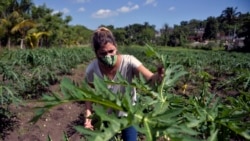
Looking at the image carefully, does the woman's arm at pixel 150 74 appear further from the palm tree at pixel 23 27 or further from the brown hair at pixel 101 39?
the palm tree at pixel 23 27

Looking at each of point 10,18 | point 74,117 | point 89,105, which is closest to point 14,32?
point 10,18

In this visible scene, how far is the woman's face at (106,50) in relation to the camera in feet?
8.21

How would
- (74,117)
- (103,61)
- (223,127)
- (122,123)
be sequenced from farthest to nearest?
(74,117), (103,61), (223,127), (122,123)

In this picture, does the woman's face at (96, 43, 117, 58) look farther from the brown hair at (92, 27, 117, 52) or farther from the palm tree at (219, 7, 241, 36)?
the palm tree at (219, 7, 241, 36)

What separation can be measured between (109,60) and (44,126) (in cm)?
391

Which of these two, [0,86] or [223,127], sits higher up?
[223,127]

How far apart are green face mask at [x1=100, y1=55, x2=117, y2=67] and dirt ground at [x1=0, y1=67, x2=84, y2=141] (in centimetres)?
252

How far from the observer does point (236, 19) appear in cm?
9062

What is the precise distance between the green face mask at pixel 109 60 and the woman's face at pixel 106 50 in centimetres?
3

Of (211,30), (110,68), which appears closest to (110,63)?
(110,68)

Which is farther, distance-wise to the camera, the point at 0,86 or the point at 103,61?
the point at 0,86

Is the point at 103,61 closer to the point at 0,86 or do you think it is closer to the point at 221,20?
the point at 0,86

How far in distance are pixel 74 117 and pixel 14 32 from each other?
27.8 metres

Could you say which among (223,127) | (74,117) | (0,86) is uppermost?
(223,127)
